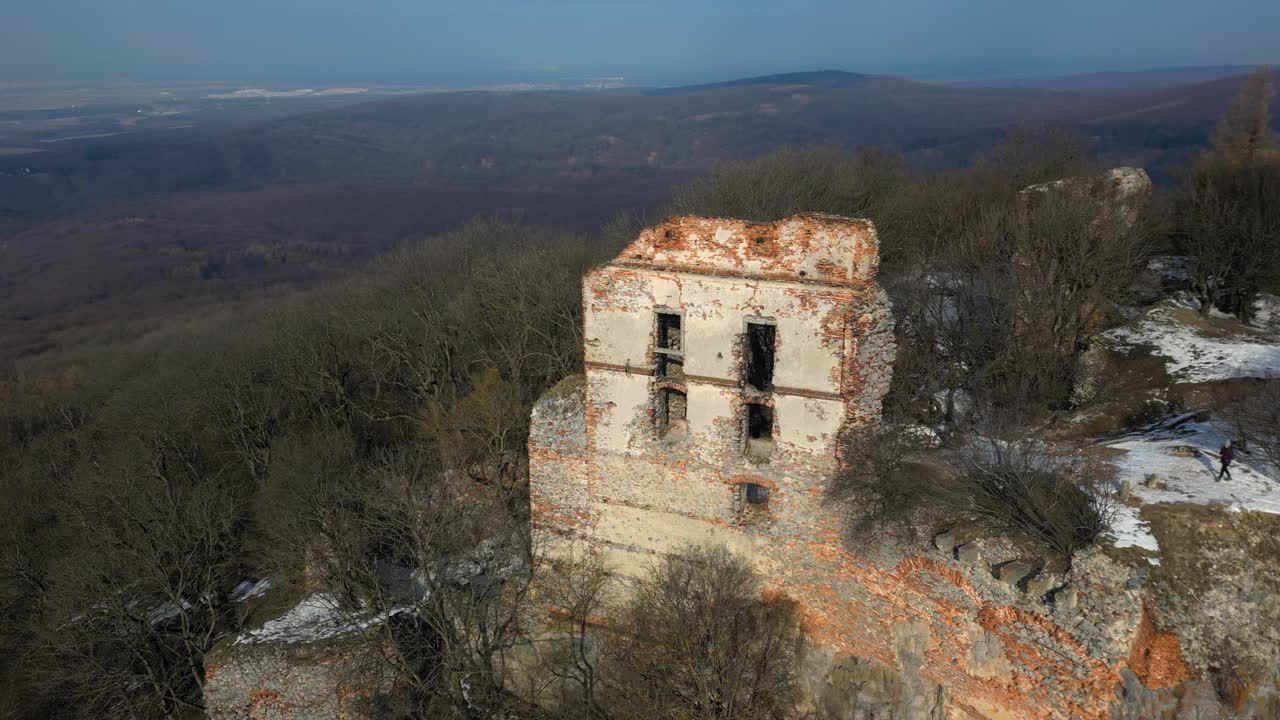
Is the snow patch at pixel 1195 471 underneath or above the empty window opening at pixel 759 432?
above

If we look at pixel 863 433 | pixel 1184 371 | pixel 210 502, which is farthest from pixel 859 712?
pixel 210 502

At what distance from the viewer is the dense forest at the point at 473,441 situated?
528 inches

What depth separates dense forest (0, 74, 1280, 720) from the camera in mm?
13406

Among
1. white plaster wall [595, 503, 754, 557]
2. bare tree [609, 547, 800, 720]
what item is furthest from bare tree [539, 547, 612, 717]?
bare tree [609, 547, 800, 720]

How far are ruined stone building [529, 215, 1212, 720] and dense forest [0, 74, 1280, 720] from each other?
61 centimetres

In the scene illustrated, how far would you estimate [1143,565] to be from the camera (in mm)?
10148

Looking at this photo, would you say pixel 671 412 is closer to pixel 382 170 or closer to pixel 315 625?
pixel 315 625

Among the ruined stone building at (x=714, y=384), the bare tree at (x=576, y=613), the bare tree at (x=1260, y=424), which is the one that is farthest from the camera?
the bare tree at (x=576, y=613)

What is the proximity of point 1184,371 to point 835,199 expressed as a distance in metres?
13.1

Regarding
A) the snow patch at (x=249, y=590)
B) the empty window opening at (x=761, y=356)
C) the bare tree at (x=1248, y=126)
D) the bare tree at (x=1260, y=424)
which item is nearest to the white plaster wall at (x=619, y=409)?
the empty window opening at (x=761, y=356)

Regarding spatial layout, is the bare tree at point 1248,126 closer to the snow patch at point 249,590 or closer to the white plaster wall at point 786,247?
the white plaster wall at point 786,247

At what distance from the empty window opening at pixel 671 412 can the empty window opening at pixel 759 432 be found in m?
1.14

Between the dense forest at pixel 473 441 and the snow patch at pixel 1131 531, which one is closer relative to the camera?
the snow patch at pixel 1131 531

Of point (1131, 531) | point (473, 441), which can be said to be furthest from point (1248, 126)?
point (473, 441)
